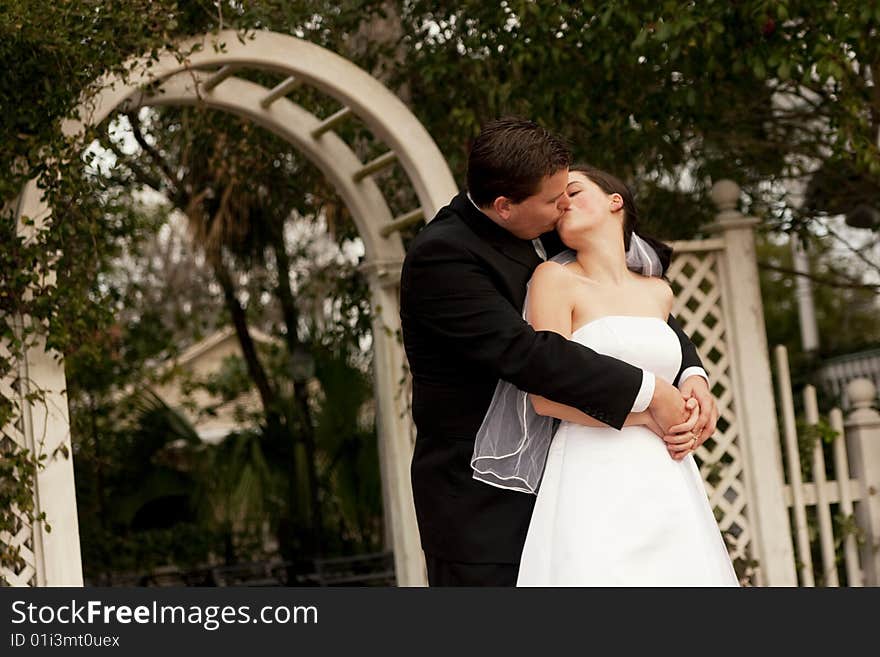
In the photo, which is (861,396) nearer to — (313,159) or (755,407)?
(755,407)

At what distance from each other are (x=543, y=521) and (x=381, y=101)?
2739 mm

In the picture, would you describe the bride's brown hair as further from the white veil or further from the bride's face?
the white veil

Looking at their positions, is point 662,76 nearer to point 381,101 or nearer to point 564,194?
point 381,101

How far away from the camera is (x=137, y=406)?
10.8 m

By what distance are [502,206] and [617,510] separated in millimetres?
766

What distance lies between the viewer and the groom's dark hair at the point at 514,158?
268 centimetres

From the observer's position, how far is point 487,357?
8.77ft

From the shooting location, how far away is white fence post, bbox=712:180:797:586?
5.41 meters

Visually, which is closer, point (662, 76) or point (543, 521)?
point (543, 521)

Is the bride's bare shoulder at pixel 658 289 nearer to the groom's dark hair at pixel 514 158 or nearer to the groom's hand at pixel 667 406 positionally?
the groom's hand at pixel 667 406

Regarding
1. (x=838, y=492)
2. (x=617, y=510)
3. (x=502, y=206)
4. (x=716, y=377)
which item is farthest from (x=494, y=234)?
(x=838, y=492)

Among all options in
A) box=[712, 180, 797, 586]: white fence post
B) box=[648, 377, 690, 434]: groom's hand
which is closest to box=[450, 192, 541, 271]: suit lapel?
box=[648, 377, 690, 434]: groom's hand

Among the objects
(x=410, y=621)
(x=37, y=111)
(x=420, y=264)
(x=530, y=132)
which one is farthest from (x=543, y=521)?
(x=37, y=111)

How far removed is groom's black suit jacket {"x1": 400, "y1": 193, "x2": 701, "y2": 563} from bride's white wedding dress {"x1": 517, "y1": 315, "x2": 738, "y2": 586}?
0.39 feet
